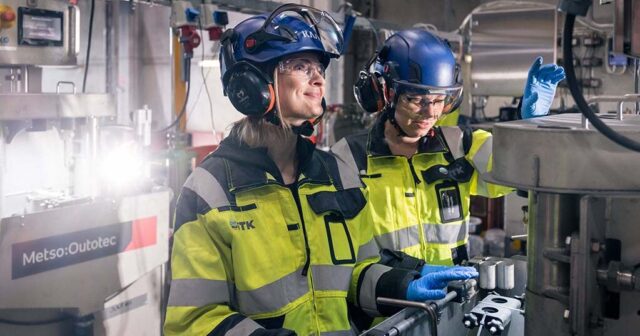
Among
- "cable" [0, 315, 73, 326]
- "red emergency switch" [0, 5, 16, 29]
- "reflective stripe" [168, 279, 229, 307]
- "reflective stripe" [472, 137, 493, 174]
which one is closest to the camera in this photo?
"reflective stripe" [168, 279, 229, 307]

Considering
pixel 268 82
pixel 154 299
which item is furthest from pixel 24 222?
pixel 268 82

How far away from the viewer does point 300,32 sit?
5.32 feet

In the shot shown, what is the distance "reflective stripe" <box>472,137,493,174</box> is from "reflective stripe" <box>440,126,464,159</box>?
55mm

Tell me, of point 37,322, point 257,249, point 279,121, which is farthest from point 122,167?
point 257,249

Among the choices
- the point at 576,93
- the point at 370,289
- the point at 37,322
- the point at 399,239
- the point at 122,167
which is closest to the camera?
the point at 576,93

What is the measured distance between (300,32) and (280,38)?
61 mm

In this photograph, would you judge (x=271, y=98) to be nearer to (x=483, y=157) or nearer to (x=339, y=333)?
(x=339, y=333)

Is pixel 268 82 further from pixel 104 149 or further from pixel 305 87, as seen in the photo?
→ pixel 104 149

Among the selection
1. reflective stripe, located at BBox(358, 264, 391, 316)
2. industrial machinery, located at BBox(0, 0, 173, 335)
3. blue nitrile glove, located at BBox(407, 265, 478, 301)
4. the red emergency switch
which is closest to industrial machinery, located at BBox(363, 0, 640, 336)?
blue nitrile glove, located at BBox(407, 265, 478, 301)

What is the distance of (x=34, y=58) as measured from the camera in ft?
8.68

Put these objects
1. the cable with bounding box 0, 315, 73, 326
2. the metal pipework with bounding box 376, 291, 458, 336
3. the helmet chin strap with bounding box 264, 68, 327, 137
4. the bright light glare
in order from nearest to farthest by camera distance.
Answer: the metal pipework with bounding box 376, 291, 458, 336 < the helmet chin strap with bounding box 264, 68, 327, 137 < the cable with bounding box 0, 315, 73, 326 < the bright light glare

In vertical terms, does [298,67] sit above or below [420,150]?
above

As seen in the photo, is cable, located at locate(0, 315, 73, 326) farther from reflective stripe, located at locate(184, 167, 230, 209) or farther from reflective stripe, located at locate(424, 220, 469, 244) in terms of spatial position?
reflective stripe, located at locate(424, 220, 469, 244)

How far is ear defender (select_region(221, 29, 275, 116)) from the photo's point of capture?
154 centimetres
